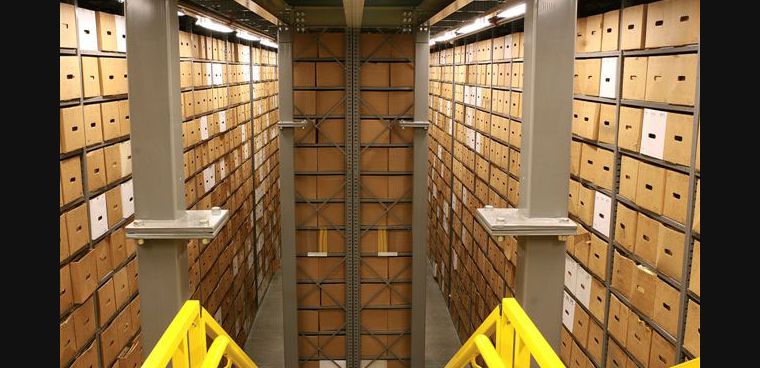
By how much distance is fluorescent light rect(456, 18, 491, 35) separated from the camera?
→ 318 inches

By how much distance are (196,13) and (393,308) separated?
15.4ft

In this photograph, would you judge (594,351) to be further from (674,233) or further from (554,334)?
(554,334)

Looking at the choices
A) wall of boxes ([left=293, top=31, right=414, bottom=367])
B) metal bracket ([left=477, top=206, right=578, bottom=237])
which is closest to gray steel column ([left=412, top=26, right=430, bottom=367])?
wall of boxes ([left=293, top=31, right=414, bottom=367])

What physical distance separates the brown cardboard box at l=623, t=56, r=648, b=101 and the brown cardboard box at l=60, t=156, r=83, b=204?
446cm

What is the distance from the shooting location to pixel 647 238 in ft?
15.8

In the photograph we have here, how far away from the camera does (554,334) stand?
3.72 metres

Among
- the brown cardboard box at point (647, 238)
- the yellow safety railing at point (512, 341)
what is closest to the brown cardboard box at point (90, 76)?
the yellow safety railing at point (512, 341)

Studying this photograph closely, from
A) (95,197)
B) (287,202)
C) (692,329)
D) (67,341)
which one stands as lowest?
(67,341)

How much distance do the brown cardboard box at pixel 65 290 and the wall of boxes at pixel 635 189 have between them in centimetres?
445

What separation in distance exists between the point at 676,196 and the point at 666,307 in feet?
2.62

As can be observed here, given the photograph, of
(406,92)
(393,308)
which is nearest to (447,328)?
(393,308)

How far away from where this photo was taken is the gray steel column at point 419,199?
8.25 meters

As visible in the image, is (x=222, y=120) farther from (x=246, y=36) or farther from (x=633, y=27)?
(x=633, y=27)

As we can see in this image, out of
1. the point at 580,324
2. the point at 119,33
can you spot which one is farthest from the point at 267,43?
the point at 580,324
